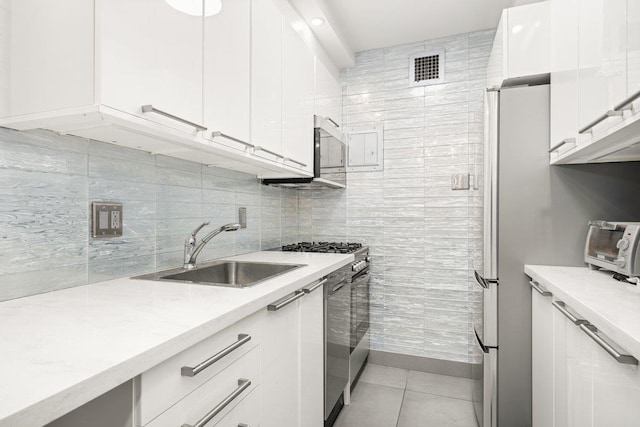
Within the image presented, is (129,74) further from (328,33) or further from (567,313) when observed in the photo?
(328,33)

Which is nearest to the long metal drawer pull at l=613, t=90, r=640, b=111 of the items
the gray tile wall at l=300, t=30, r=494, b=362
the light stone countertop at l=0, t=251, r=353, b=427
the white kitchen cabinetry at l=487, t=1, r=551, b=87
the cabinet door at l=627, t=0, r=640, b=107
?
the cabinet door at l=627, t=0, r=640, b=107

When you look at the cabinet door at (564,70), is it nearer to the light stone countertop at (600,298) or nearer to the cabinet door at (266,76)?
the light stone countertop at (600,298)

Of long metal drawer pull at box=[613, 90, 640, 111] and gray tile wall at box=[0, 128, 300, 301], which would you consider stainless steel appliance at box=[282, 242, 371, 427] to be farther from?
long metal drawer pull at box=[613, 90, 640, 111]

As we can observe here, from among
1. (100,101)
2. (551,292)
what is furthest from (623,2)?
(100,101)

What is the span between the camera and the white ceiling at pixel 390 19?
7.48 feet

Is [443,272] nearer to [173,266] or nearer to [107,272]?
[173,266]

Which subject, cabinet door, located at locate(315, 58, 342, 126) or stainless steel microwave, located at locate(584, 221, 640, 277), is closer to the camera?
stainless steel microwave, located at locate(584, 221, 640, 277)

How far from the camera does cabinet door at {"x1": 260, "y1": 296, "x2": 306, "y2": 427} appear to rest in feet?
3.76

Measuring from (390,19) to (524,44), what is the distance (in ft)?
3.31

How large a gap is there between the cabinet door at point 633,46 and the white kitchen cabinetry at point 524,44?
2.56 feet

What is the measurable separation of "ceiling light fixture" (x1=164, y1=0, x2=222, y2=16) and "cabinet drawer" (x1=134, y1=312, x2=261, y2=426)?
3.41 ft

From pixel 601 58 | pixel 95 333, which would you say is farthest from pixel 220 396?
pixel 601 58

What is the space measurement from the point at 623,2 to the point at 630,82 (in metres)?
0.27

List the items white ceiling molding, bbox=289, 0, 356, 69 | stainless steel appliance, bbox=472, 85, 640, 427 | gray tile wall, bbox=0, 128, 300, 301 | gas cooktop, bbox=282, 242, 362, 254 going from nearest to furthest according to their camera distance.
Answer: gray tile wall, bbox=0, 128, 300, 301
stainless steel appliance, bbox=472, 85, 640, 427
white ceiling molding, bbox=289, 0, 356, 69
gas cooktop, bbox=282, 242, 362, 254
